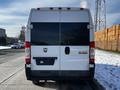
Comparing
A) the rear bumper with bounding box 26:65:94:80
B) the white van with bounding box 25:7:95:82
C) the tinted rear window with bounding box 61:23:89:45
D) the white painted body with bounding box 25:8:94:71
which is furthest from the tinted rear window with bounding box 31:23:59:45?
the rear bumper with bounding box 26:65:94:80

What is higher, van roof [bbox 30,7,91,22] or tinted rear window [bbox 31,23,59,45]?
van roof [bbox 30,7,91,22]

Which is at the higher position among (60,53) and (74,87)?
(60,53)

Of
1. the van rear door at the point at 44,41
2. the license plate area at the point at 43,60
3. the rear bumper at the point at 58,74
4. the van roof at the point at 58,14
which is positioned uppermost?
the van roof at the point at 58,14

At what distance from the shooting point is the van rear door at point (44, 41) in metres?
9.09

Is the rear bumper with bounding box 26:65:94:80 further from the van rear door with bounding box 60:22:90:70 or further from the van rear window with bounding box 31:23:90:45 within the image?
the van rear window with bounding box 31:23:90:45

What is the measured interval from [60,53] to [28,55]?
996 mm

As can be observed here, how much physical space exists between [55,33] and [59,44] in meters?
0.36

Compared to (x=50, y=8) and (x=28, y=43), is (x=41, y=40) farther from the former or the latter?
(x=50, y=8)

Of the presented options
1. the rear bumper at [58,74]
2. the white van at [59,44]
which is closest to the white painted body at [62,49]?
the white van at [59,44]

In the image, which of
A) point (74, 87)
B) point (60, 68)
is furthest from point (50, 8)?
point (74, 87)

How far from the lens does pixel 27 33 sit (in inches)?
357

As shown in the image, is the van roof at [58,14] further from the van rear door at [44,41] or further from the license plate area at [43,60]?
the license plate area at [43,60]

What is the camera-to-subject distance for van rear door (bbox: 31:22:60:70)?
9.09 metres

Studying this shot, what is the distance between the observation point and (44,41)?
29.9 feet
